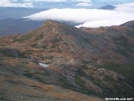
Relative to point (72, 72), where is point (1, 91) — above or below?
above

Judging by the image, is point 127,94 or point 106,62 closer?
point 127,94

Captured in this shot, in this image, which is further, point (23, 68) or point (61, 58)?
point (61, 58)

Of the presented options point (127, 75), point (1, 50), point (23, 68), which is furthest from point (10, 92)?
point (127, 75)

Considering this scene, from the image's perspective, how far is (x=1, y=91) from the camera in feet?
225

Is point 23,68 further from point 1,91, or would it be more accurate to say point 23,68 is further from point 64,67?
point 1,91

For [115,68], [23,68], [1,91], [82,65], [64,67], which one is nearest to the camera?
[1,91]

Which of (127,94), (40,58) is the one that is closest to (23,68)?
(40,58)

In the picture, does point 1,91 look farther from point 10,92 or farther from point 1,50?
point 1,50

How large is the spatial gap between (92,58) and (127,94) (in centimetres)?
6130

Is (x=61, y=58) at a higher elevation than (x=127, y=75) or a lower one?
higher

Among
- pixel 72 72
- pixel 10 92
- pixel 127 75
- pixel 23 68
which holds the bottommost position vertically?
pixel 127 75

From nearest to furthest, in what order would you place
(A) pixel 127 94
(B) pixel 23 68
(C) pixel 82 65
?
(B) pixel 23 68 → (A) pixel 127 94 → (C) pixel 82 65

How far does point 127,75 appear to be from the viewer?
178 m

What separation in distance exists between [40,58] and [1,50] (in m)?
29.0
